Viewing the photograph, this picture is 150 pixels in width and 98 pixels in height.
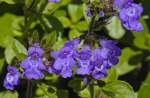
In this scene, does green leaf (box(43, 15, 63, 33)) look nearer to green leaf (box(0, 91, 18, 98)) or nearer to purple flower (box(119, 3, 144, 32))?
green leaf (box(0, 91, 18, 98))

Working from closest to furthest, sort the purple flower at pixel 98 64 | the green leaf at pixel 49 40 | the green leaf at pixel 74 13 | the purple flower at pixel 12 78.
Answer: the purple flower at pixel 98 64
the purple flower at pixel 12 78
the green leaf at pixel 49 40
the green leaf at pixel 74 13

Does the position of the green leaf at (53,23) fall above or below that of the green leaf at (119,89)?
above

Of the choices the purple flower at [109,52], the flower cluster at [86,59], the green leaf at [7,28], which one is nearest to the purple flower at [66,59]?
the flower cluster at [86,59]

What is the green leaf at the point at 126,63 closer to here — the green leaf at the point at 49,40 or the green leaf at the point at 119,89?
the green leaf at the point at 119,89

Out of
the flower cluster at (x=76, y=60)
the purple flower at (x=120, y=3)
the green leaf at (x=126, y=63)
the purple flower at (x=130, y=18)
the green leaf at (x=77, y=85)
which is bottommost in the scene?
the green leaf at (x=126, y=63)

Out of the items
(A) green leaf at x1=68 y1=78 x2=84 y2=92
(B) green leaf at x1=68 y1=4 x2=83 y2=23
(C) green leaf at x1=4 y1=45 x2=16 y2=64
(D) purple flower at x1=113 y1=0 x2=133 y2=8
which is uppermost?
(D) purple flower at x1=113 y1=0 x2=133 y2=8

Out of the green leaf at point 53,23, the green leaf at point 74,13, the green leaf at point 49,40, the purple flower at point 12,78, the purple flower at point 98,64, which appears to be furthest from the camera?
the green leaf at point 74,13

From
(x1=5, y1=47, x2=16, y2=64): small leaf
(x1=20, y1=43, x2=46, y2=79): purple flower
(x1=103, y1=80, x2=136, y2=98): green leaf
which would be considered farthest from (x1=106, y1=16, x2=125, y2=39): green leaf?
(x1=20, y1=43, x2=46, y2=79): purple flower

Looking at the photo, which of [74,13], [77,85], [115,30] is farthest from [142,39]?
[77,85]
